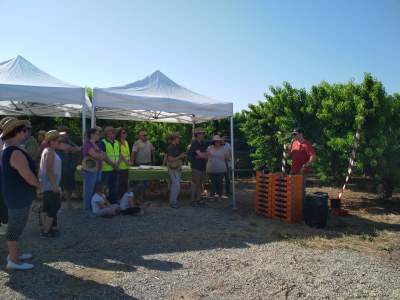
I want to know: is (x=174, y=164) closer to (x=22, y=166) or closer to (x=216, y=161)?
(x=216, y=161)

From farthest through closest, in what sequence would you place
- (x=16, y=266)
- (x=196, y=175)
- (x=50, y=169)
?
(x=196, y=175), (x=50, y=169), (x=16, y=266)

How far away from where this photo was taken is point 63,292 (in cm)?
344

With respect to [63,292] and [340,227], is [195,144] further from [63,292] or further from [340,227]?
[63,292]

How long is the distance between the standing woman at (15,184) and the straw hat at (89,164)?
2417 mm

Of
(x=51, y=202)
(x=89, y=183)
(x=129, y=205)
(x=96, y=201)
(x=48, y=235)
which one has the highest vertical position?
(x=89, y=183)

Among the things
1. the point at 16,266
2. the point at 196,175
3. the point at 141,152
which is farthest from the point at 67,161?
the point at 16,266

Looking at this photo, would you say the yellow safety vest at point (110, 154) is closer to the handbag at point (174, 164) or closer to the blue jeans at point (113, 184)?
the blue jeans at point (113, 184)

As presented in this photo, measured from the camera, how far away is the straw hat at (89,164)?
641cm

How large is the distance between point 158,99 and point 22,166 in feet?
13.4

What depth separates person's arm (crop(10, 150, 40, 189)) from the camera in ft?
12.5

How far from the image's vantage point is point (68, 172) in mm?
6941

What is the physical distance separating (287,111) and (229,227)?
6.19 meters

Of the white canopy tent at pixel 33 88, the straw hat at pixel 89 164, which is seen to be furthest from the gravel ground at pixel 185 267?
the white canopy tent at pixel 33 88

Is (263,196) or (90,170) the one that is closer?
(90,170)
